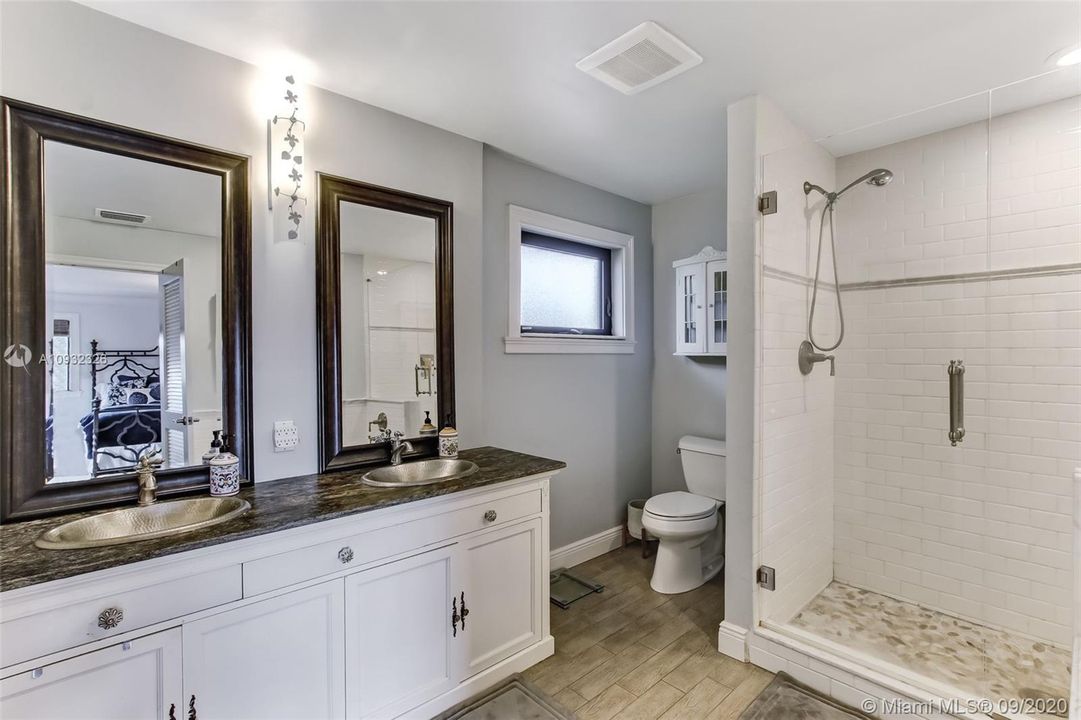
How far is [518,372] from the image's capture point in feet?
9.51

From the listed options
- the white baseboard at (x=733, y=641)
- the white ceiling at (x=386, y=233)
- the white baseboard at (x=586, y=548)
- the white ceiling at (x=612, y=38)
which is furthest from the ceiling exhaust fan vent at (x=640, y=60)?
the white baseboard at (x=586, y=548)

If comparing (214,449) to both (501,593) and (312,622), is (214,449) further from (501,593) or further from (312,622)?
(501,593)

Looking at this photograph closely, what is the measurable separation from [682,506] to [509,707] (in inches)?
54.9

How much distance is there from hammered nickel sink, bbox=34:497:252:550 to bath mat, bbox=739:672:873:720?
194 centimetres

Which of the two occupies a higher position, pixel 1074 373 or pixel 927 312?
pixel 927 312

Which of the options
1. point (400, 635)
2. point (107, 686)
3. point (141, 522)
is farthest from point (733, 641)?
point (141, 522)

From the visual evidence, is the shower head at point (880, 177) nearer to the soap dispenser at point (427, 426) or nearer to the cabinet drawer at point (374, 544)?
the cabinet drawer at point (374, 544)

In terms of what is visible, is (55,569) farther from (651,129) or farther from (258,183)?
(651,129)

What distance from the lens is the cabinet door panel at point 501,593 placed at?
193cm

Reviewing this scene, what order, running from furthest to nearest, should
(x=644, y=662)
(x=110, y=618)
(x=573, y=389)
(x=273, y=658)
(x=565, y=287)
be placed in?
(x=565, y=287) < (x=573, y=389) < (x=644, y=662) < (x=273, y=658) < (x=110, y=618)

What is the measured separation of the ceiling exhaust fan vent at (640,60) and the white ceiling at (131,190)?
58.0 inches

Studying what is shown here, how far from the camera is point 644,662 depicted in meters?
2.17

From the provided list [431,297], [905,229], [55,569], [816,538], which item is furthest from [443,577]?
[905,229]

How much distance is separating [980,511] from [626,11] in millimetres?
2661
